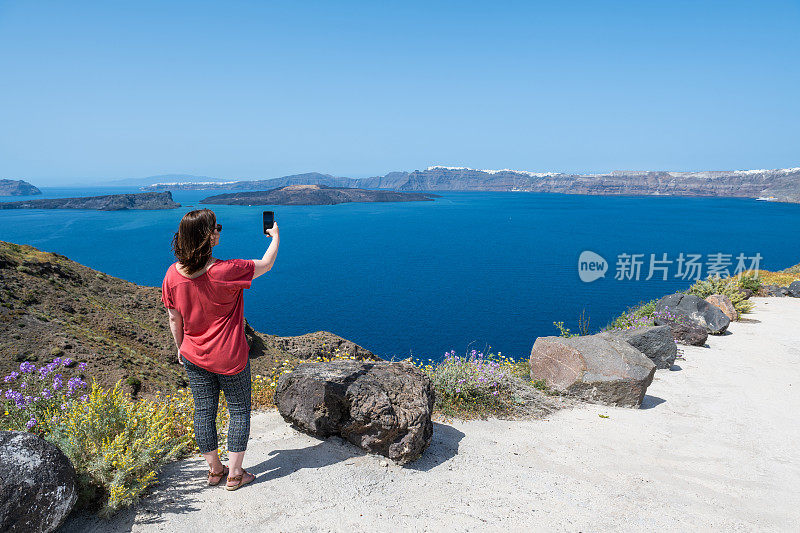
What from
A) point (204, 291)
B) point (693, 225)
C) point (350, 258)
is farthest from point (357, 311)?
point (693, 225)

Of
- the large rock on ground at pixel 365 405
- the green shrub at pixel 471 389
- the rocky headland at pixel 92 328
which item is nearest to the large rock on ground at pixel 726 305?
the green shrub at pixel 471 389

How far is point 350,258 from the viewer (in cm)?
6625

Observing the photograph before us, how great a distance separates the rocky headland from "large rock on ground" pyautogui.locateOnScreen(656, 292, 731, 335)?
941 centimetres

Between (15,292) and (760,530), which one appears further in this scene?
(15,292)

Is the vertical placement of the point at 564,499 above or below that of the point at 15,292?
below

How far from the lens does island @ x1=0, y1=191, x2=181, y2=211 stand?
151675 millimetres

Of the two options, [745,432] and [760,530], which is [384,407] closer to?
[760,530]

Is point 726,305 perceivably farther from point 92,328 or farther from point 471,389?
point 92,328

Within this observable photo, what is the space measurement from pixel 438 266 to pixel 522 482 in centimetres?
5487

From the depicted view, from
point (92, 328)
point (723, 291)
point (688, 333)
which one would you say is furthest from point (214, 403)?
point (723, 291)

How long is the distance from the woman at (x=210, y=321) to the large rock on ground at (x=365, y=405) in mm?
1127

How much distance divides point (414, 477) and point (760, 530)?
3.36m

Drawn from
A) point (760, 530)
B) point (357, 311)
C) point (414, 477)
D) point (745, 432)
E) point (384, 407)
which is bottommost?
point (357, 311)

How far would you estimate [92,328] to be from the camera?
10109 millimetres
